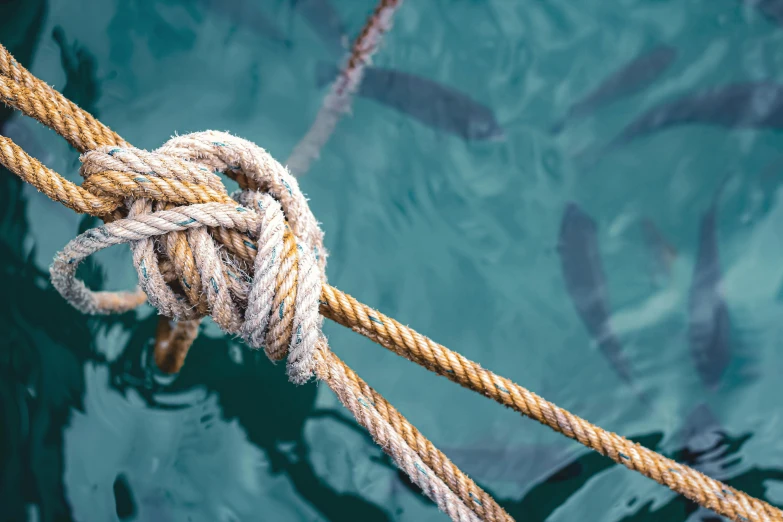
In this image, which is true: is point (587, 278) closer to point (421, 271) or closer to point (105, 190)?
point (421, 271)

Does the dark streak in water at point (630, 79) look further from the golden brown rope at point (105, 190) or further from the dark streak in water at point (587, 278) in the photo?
the golden brown rope at point (105, 190)

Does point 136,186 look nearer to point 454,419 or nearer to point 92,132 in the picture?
point 92,132

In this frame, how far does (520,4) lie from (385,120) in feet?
2.35

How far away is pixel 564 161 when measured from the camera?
79.9 inches

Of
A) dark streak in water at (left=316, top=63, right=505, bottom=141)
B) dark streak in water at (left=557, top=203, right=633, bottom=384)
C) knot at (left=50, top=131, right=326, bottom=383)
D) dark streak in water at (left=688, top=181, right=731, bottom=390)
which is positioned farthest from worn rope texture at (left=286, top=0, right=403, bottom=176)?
dark streak in water at (left=688, top=181, right=731, bottom=390)

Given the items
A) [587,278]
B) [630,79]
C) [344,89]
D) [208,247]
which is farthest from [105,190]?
[630,79]

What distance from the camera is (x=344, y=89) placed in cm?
200

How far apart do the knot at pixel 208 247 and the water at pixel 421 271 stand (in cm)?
77

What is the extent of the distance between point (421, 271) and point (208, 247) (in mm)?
1095

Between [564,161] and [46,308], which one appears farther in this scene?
[564,161]

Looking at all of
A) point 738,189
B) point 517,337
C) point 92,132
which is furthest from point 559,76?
point 92,132

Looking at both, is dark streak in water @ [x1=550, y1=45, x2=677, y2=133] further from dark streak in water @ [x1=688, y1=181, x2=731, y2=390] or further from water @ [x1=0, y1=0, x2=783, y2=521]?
dark streak in water @ [x1=688, y1=181, x2=731, y2=390]

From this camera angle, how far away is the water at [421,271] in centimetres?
149

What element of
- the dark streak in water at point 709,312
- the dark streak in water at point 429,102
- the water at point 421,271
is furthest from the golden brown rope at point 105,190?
the dark streak in water at point 429,102
